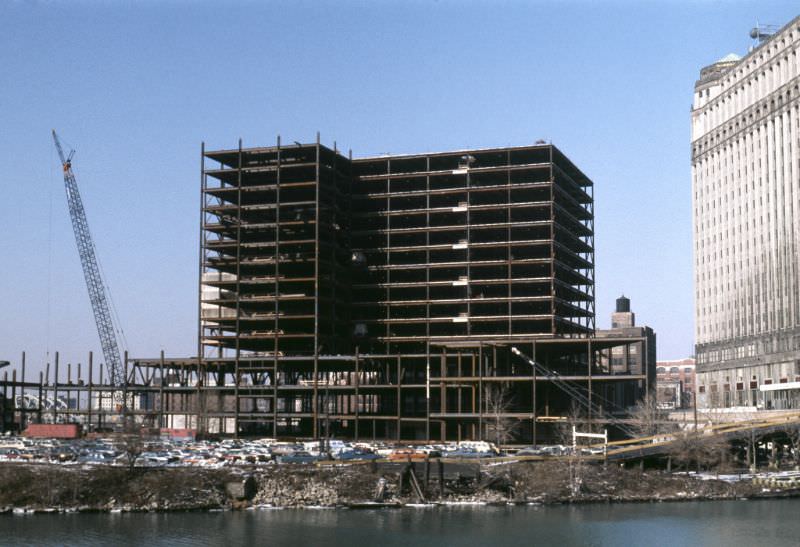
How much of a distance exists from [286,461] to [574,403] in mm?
68488

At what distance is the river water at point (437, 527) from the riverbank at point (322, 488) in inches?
106

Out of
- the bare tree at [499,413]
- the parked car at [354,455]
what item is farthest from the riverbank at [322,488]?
the bare tree at [499,413]

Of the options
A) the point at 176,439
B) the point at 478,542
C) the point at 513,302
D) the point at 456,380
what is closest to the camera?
the point at 478,542

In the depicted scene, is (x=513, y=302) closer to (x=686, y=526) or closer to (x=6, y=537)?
(x=686, y=526)

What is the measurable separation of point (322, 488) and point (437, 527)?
19019 mm

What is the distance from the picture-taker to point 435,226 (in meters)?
200

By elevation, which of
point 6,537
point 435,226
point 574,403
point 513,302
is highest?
point 435,226

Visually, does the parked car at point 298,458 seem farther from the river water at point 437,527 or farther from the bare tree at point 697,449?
the bare tree at point 697,449

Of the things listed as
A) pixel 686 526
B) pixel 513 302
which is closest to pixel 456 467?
pixel 686 526

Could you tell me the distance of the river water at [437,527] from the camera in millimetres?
91438

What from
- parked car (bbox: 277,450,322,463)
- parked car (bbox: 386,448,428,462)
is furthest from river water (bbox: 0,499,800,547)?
parked car (bbox: 277,450,322,463)

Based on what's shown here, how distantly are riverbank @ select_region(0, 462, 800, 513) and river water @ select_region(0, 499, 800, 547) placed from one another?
2.70 meters

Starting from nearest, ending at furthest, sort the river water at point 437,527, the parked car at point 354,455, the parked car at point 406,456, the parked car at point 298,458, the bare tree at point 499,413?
the river water at point 437,527, the parked car at point 406,456, the parked car at point 298,458, the parked car at point 354,455, the bare tree at point 499,413

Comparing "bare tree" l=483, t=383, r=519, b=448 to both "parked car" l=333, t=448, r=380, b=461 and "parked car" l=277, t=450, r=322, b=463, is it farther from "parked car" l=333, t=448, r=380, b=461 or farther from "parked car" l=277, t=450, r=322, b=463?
"parked car" l=277, t=450, r=322, b=463
